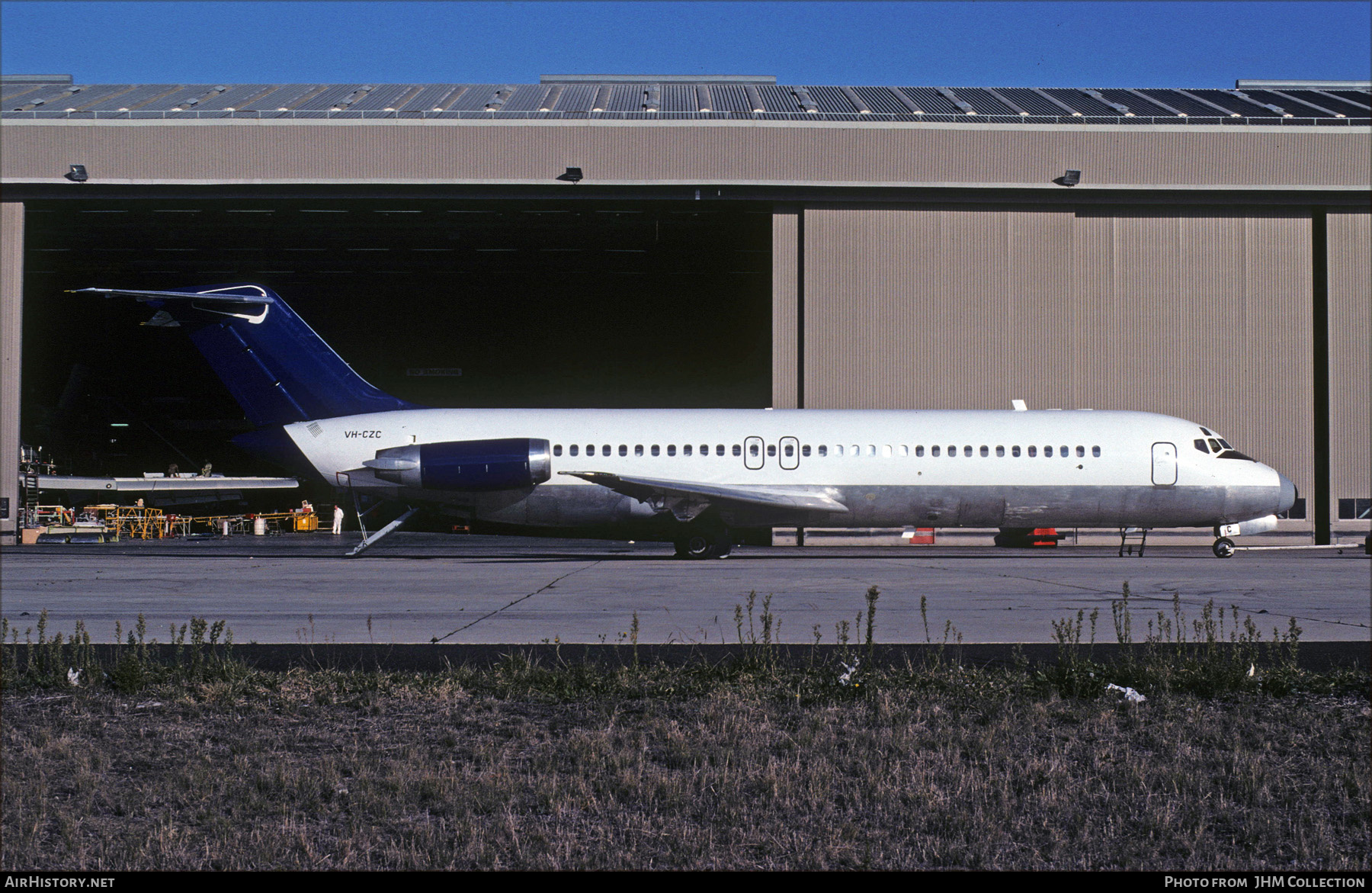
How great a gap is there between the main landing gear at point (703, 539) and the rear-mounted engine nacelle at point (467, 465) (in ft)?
11.1

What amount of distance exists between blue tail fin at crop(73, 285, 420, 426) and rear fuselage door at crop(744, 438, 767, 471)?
893 cm

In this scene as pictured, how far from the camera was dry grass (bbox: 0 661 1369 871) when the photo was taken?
4895 mm

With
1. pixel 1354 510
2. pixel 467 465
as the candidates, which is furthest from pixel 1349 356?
pixel 467 465

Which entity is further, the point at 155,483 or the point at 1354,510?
the point at 155,483

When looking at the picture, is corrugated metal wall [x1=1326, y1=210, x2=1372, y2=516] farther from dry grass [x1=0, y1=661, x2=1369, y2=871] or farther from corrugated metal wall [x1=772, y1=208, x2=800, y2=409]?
dry grass [x1=0, y1=661, x2=1369, y2=871]

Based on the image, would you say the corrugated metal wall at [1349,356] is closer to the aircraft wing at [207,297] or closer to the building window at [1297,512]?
the building window at [1297,512]

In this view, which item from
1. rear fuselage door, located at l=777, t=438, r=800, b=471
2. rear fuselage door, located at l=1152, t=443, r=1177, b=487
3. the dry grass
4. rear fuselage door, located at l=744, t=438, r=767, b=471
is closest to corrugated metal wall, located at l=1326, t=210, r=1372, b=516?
rear fuselage door, located at l=1152, t=443, r=1177, b=487

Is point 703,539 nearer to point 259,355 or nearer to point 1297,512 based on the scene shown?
point 259,355

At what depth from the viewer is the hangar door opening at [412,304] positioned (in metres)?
34.9

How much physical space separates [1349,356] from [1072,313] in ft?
28.5

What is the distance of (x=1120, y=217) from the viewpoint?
105ft

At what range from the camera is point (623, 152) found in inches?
1190

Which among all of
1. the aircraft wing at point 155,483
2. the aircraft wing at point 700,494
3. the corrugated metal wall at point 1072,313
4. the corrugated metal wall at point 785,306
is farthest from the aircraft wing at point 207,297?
the aircraft wing at point 155,483
